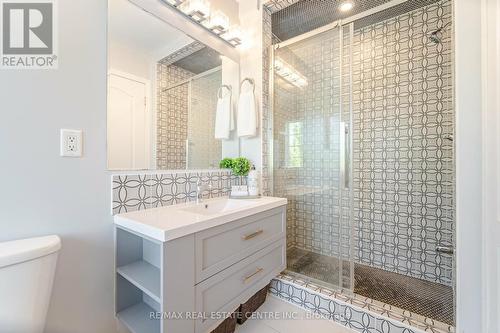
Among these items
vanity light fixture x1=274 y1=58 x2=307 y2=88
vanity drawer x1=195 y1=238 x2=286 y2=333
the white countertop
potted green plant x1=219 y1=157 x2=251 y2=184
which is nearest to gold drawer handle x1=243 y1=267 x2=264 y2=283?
vanity drawer x1=195 y1=238 x2=286 y2=333

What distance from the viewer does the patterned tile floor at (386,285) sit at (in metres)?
1.43

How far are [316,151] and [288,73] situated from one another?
74cm

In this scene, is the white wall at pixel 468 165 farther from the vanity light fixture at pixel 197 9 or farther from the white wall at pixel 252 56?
the vanity light fixture at pixel 197 9

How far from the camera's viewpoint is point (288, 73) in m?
1.93

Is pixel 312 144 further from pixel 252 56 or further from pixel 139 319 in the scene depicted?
pixel 139 319

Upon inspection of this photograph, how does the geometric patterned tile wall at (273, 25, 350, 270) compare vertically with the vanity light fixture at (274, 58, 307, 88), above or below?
below

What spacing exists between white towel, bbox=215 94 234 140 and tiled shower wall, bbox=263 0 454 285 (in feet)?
1.08

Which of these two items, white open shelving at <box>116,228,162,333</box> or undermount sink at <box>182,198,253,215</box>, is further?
undermount sink at <box>182,198,253,215</box>

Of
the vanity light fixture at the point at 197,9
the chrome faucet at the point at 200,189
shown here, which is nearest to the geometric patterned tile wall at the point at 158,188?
the chrome faucet at the point at 200,189

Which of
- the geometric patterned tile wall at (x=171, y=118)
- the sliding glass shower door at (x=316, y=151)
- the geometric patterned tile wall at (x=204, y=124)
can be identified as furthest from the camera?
the sliding glass shower door at (x=316, y=151)

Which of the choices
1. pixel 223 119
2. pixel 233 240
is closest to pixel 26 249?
pixel 233 240

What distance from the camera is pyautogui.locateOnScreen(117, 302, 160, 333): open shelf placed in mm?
999

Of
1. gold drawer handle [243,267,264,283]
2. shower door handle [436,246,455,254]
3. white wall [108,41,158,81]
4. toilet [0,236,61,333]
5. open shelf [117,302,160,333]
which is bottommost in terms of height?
open shelf [117,302,160,333]

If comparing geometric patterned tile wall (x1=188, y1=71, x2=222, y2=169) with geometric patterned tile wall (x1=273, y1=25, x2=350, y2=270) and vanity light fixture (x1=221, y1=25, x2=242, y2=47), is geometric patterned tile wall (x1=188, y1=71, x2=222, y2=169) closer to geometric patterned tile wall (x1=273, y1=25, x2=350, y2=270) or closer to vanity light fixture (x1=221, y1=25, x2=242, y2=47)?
vanity light fixture (x1=221, y1=25, x2=242, y2=47)
